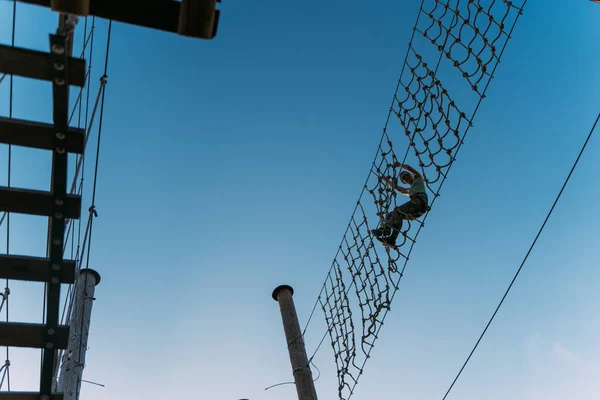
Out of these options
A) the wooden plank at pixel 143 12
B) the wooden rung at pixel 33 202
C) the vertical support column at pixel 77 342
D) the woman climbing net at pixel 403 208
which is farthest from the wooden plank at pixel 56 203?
the woman climbing net at pixel 403 208

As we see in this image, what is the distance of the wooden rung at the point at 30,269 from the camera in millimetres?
3553

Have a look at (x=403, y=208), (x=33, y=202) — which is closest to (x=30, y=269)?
(x=33, y=202)

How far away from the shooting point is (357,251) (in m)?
6.00

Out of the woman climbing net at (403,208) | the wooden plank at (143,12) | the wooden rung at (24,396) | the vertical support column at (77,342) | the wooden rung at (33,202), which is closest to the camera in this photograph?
the wooden plank at (143,12)

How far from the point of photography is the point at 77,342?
561 centimetres

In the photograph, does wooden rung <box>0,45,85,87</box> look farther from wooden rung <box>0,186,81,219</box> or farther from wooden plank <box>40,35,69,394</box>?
wooden rung <box>0,186,81,219</box>

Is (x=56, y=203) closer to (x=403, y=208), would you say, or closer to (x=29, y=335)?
(x=29, y=335)

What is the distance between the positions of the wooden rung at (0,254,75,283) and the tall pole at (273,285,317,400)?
3216 mm

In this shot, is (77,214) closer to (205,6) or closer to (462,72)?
(205,6)

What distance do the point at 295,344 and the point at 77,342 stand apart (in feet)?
7.56

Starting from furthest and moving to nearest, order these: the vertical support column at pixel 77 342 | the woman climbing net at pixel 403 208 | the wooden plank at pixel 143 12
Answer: the woman climbing net at pixel 403 208 < the vertical support column at pixel 77 342 < the wooden plank at pixel 143 12

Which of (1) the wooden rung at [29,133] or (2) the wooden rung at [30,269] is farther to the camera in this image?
(2) the wooden rung at [30,269]

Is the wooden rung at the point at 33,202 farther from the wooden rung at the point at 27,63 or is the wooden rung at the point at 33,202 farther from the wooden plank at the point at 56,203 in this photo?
the wooden rung at the point at 27,63

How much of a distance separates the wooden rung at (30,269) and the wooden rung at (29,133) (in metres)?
0.78
